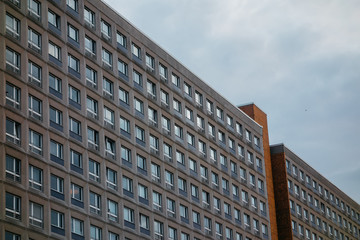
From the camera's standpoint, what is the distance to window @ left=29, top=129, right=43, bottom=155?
A: 62544mm

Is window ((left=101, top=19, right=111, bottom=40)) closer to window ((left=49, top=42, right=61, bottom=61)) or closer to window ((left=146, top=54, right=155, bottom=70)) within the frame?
Result: window ((left=146, top=54, right=155, bottom=70))

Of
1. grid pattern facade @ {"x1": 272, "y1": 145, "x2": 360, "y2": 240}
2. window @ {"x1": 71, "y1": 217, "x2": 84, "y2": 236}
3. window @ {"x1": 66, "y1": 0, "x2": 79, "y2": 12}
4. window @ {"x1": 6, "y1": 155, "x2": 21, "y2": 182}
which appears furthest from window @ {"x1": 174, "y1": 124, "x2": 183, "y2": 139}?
grid pattern facade @ {"x1": 272, "y1": 145, "x2": 360, "y2": 240}

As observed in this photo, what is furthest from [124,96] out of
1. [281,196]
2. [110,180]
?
[281,196]

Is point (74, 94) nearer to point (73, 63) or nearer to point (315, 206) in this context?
point (73, 63)

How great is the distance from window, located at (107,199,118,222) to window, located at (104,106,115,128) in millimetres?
7200

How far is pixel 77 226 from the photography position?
66.1 metres

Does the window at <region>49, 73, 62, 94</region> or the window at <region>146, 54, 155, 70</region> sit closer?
the window at <region>49, 73, 62, 94</region>

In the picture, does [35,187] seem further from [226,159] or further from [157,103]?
[226,159]

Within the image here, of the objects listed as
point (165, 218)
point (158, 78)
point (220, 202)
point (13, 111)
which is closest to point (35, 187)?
point (13, 111)

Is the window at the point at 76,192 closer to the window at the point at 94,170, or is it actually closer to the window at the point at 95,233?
the window at the point at 94,170

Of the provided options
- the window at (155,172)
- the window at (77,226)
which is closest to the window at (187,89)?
the window at (155,172)

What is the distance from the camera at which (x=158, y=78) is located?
8431cm

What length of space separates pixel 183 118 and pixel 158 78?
615 cm

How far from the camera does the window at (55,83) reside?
66713 millimetres
